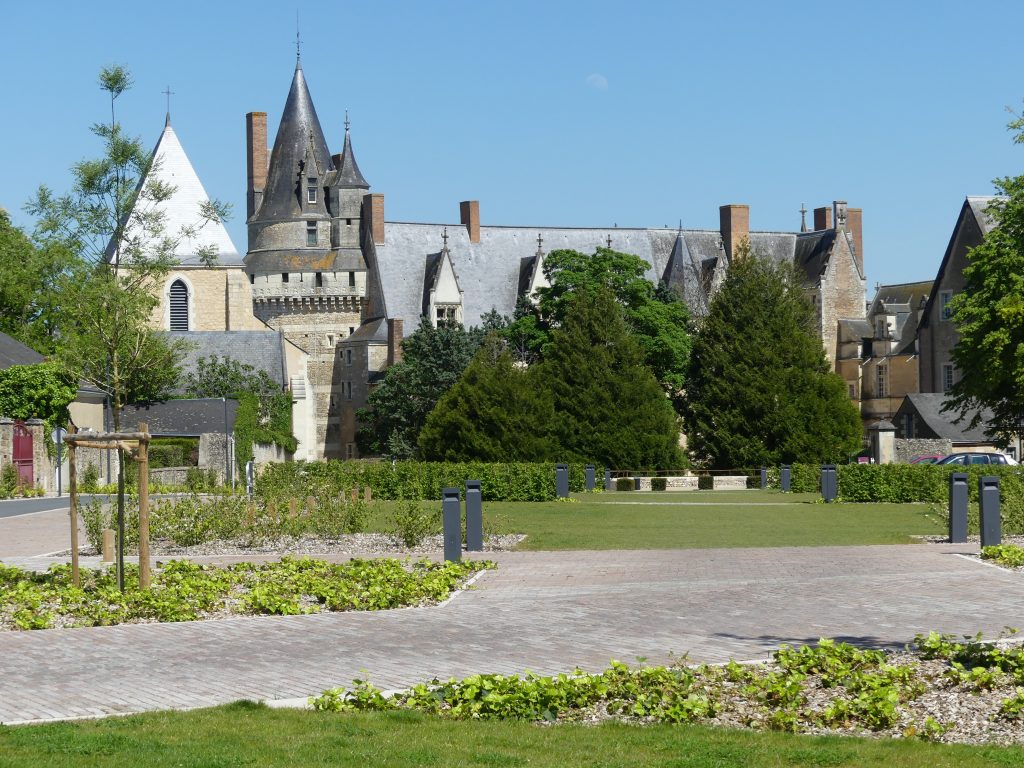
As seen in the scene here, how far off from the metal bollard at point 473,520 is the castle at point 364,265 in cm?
7535

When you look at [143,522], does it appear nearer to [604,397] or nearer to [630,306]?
[604,397]

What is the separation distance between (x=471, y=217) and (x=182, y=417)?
4637 cm

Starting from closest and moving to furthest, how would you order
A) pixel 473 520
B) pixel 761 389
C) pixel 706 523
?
pixel 473 520 → pixel 706 523 → pixel 761 389

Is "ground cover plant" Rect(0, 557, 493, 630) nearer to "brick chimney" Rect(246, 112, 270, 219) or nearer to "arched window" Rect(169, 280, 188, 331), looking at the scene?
"arched window" Rect(169, 280, 188, 331)

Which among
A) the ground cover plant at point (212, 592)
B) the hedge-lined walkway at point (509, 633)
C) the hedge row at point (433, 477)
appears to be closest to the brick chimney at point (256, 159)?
the hedge row at point (433, 477)

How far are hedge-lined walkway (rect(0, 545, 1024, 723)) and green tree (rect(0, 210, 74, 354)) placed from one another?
181 ft

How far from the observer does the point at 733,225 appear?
107 metres

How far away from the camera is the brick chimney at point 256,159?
10456 centimetres

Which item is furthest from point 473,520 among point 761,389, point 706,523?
point 761,389

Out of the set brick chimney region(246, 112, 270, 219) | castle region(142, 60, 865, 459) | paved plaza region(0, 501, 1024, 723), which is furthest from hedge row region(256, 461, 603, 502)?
brick chimney region(246, 112, 270, 219)

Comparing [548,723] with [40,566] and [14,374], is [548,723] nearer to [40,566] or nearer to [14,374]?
[40,566]

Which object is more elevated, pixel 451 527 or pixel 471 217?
pixel 471 217

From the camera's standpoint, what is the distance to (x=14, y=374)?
44.0 m

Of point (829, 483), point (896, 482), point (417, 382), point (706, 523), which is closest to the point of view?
point (706, 523)
